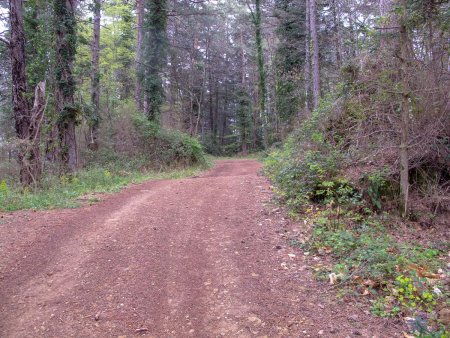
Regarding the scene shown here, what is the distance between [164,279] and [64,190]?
20.8 ft

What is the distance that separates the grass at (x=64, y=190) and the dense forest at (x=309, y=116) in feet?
0.78

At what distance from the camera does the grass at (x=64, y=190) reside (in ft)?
26.8

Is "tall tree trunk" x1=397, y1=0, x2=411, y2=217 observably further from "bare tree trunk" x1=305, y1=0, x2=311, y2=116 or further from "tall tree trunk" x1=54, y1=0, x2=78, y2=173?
"bare tree trunk" x1=305, y1=0, x2=311, y2=116

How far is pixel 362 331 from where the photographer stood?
11.2ft

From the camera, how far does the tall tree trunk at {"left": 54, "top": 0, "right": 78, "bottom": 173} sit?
1279 centimetres

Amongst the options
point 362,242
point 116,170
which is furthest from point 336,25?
point 362,242

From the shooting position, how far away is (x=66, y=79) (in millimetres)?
12969

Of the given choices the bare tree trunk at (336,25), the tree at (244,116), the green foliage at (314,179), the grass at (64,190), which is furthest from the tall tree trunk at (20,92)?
the tree at (244,116)

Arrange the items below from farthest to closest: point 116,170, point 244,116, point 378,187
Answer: point 244,116
point 116,170
point 378,187

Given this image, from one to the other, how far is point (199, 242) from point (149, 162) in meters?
11.3

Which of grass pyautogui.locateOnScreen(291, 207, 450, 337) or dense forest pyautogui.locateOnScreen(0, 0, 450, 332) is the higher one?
dense forest pyautogui.locateOnScreen(0, 0, 450, 332)

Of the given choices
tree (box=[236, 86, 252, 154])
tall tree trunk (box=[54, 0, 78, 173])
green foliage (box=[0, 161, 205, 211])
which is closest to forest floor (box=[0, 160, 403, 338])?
green foliage (box=[0, 161, 205, 211])

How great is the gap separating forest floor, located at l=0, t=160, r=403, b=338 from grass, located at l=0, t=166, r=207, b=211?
0.84 meters

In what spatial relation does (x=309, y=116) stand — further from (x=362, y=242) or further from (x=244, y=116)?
(x=244, y=116)
